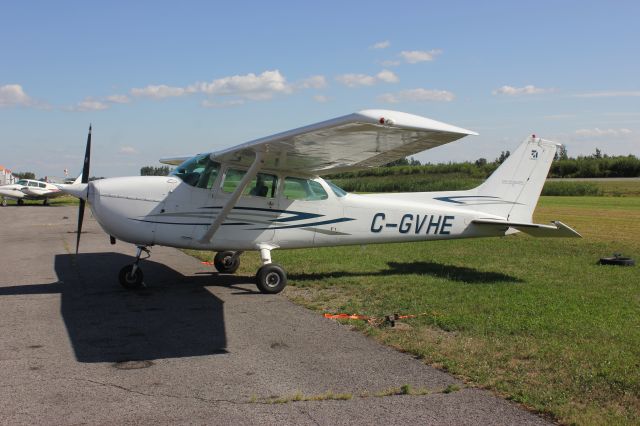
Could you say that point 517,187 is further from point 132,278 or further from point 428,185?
point 428,185

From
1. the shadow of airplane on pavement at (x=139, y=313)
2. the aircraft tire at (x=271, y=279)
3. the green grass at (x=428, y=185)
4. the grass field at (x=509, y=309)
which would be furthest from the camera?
the green grass at (x=428, y=185)

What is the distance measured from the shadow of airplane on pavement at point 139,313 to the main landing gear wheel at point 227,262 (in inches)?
12.3

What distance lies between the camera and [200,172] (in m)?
9.37

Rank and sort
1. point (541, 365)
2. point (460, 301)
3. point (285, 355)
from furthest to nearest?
point (460, 301)
point (285, 355)
point (541, 365)

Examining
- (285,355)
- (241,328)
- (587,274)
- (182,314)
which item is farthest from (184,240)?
(587,274)

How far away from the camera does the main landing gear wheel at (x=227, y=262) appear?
436 inches

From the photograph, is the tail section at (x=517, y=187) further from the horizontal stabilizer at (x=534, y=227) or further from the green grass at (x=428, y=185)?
the green grass at (x=428, y=185)

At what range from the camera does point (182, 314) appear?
757cm

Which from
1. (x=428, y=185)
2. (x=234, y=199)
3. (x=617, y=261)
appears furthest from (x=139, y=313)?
(x=428, y=185)

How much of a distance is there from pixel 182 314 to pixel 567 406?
488 centimetres

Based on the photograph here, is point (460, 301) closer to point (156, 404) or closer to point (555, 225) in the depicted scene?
point (555, 225)

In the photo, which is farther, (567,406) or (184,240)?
(184,240)

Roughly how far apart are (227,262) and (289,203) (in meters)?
2.09

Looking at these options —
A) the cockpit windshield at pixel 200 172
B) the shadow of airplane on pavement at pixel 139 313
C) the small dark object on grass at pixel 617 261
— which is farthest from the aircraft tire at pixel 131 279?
the small dark object on grass at pixel 617 261
